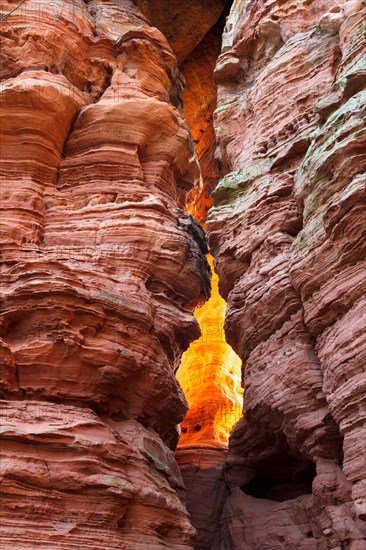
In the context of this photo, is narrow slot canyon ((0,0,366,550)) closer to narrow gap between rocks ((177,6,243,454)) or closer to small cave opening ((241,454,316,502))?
small cave opening ((241,454,316,502))

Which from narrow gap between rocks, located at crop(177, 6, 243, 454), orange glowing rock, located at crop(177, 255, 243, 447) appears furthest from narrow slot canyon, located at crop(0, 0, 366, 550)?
narrow gap between rocks, located at crop(177, 6, 243, 454)

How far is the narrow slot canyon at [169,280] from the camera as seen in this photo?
8062mm

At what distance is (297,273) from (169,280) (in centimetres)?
296

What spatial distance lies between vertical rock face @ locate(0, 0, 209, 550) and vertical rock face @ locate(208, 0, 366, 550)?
4.40 feet

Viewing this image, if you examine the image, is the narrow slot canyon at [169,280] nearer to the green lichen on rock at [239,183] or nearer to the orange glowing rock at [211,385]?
the green lichen on rock at [239,183]

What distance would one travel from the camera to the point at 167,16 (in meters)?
21.1

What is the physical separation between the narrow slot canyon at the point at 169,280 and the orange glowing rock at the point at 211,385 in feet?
8.39

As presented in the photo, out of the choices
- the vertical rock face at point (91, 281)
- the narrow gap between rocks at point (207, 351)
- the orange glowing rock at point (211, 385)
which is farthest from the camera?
the narrow gap between rocks at point (207, 351)

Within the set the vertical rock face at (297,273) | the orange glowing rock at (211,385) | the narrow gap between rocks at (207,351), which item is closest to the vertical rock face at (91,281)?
the vertical rock face at (297,273)

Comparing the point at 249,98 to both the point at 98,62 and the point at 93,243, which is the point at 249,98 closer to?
the point at 98,62

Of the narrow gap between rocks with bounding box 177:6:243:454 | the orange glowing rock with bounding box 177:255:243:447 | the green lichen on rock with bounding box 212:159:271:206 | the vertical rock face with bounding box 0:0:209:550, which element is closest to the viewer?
the vertical rock face with bounding box 0:0:209:550

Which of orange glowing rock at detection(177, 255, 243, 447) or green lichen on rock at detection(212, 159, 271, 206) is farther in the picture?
orange glowing rock at detection(177, 255, 243, 447)

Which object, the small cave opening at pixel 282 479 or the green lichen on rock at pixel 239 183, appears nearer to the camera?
the small cave opening at pixel 282 479

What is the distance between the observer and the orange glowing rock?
17719 millimetres
